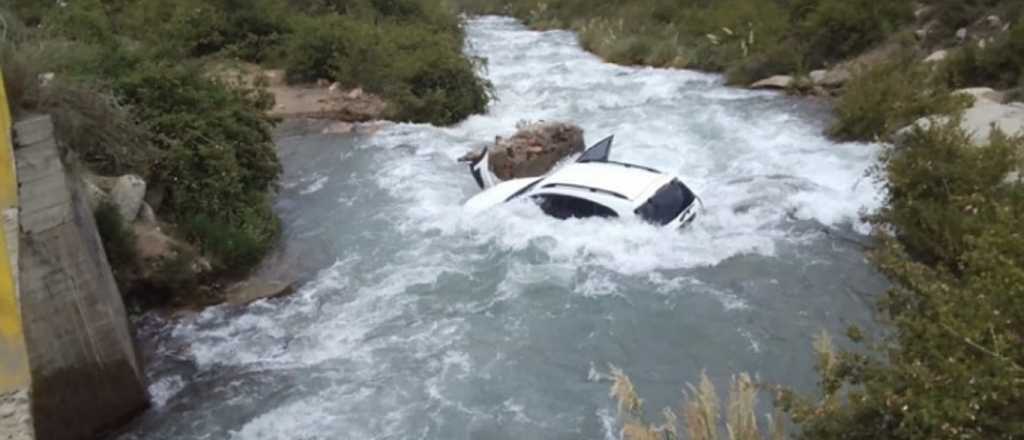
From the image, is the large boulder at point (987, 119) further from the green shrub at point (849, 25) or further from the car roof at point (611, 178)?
the green shrub at point (849, 25)

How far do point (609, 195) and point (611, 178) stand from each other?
21.4 inches

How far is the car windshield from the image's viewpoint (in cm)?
1212

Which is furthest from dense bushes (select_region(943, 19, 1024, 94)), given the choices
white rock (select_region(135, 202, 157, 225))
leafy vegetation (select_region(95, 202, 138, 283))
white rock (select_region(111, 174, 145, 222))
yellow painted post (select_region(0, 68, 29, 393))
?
yellow painted post (select_region(0, 68, 29, 393))

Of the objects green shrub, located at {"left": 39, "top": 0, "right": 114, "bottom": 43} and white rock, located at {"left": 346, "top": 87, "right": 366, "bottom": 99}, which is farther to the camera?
white rock, located at {"left": 346, "top": 87, "right": 366, "bottom": 99}

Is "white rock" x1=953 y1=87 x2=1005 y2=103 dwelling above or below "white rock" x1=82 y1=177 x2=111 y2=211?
below

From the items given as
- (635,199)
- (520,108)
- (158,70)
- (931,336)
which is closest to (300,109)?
(520,108)

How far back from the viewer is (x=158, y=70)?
1341cm

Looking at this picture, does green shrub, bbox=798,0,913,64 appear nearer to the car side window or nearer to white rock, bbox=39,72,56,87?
the car side window

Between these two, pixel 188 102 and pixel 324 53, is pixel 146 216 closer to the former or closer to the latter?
pixel 188 102

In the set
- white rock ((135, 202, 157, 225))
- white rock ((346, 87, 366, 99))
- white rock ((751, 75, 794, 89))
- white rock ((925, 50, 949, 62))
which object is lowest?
white rock ((751, 75, 794, 89))

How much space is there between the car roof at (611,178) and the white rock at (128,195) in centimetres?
533

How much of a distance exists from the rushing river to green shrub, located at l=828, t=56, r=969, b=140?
85 centimetres

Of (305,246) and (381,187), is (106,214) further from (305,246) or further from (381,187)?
(381,187)

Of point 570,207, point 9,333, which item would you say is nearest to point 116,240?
point 9,333
